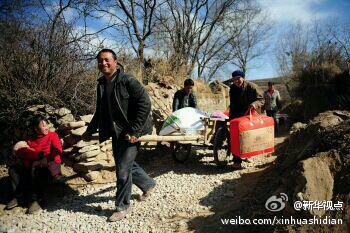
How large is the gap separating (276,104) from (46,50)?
23.3ft

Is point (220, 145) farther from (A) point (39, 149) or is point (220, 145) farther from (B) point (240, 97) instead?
(A) point (39, 149)

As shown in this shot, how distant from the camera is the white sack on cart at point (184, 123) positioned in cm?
591

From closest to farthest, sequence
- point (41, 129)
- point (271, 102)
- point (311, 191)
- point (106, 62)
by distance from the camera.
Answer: point (311, 191) → point (106, 62) → point (41, 129) → point (271, 102)

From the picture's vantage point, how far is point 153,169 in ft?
21.7

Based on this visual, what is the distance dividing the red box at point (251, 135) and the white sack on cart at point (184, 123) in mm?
1007

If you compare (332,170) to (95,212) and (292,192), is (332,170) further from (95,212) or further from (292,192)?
(95,212)

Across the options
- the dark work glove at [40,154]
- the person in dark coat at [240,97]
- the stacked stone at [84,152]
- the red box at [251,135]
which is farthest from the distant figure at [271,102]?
the dark work glove at [40,154]

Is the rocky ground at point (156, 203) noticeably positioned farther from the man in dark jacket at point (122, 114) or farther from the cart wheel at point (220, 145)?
the man in dark jacket at point (122, 114)

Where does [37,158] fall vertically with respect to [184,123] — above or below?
below

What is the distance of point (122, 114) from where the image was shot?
424 cm

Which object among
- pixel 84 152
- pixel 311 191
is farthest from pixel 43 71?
pixel 311 191

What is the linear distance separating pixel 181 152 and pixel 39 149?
282 centimetres

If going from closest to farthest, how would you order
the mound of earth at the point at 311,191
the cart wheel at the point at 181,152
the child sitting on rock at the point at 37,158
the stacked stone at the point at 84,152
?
the mound of earth at the point at 311,191 → the child sitting on rock at the point at 37,158 → the stacked stone at the point at 84,152 → the cart wheel at the point at 181,152

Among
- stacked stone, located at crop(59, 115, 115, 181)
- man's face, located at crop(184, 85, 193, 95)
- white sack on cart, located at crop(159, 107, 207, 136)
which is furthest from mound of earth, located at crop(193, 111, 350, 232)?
man's face, located at crop(184, 85, 193, 95)
